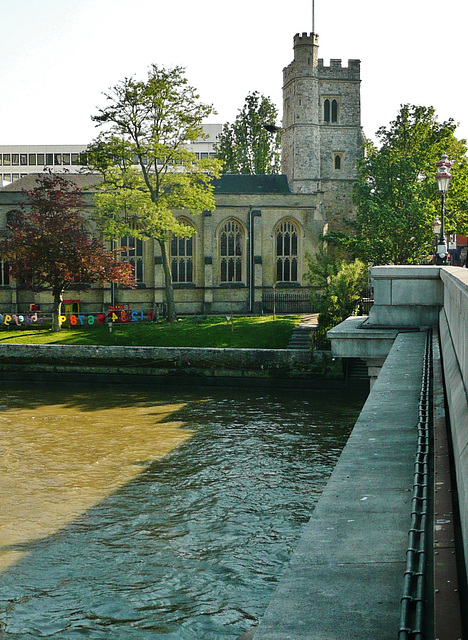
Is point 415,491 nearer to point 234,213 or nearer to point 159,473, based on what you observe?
point 159,473

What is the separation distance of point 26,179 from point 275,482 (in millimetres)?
42023

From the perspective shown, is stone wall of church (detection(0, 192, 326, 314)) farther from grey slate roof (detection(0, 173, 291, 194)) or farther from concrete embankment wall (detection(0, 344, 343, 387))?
concrete embankment wall (detection(0, 344, 343, 387))

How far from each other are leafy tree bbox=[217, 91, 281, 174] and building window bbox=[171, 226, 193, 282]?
82.1 feet

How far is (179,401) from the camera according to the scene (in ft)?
91.0

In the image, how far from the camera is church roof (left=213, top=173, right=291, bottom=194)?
53500 mm

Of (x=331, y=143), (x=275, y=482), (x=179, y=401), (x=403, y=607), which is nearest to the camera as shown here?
(x=403, y=607)

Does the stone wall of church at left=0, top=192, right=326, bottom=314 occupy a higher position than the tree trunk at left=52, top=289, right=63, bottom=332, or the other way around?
the stone wall of church at left=0, top=192, right=326, bottom=314

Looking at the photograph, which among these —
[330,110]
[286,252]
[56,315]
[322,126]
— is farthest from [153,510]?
[330,110]

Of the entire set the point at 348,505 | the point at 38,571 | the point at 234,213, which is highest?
the point at 234,213

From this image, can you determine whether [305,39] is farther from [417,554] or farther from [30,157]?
[30,157]

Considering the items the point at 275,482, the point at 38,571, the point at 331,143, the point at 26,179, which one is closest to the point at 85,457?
the point at 275,482

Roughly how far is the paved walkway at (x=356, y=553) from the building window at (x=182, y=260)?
1679 inches

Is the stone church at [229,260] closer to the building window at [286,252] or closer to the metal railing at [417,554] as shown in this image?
the building window at [286,252]

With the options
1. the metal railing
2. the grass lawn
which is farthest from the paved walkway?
the grass lawn
